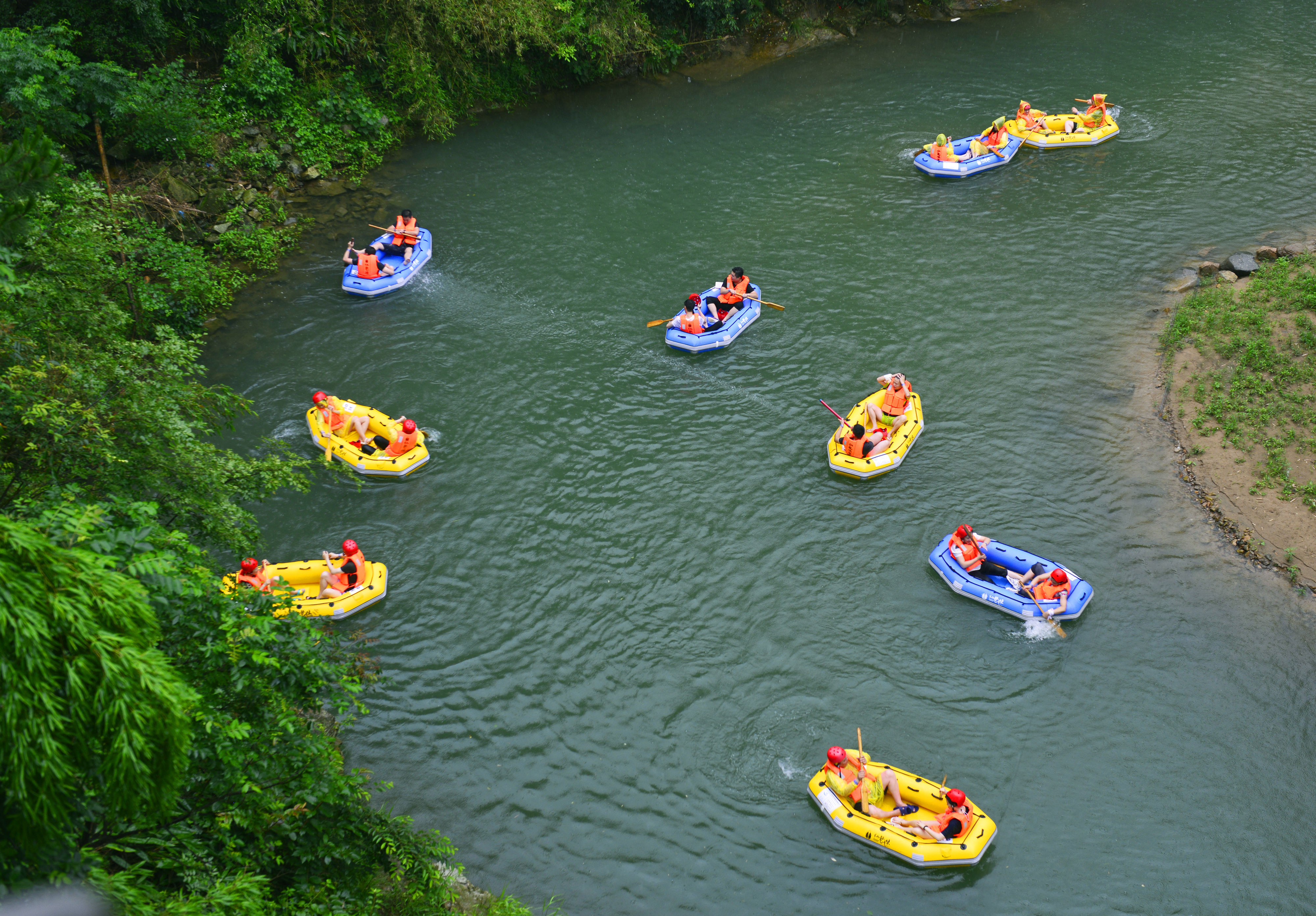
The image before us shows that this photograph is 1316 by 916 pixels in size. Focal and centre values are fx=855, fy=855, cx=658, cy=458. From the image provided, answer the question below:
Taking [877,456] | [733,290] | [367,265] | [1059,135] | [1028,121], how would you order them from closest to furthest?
[877,456] → [733,290] → [367,265] → [1059,135] → [1028,121]

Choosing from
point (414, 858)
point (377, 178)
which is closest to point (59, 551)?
point (414, 858)

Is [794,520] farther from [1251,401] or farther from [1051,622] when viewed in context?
[1251,401]

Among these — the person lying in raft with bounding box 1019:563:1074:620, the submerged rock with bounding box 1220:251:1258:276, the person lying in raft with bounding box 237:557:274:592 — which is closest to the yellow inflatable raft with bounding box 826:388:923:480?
the person lying in raft with bounding box 1019:563:1074:620

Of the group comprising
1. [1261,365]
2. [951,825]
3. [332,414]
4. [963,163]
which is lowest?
[951,825]

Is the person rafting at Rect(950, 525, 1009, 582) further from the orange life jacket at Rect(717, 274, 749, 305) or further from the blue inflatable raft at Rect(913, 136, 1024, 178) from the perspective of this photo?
the blue inflatable raft at Rect(913, 136, 1024, 178)

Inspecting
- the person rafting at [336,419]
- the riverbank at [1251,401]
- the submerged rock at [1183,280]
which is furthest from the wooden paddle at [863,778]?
the submerged rock at [1183,280]

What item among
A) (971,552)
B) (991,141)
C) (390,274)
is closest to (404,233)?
(390,274)

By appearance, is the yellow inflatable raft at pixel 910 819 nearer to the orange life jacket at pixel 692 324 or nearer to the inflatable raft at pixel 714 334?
the inflatable raft at pixel 714 334
